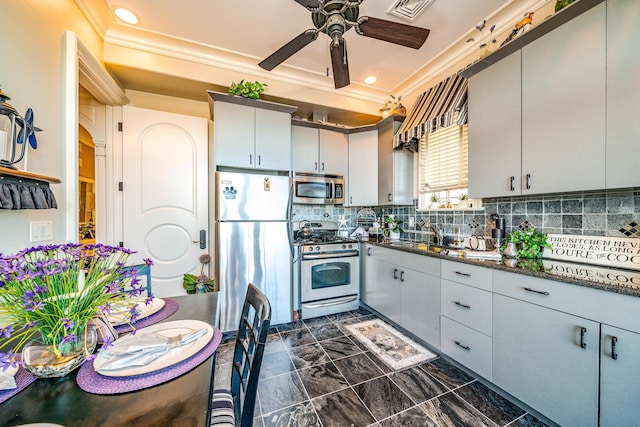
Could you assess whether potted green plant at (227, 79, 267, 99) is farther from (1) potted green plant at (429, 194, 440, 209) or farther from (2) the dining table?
(2) the dining table

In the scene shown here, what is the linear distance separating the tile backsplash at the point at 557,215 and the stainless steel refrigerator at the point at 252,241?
5.72 feet

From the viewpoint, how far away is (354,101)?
135 inches

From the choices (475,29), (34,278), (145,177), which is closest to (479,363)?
(34,278)

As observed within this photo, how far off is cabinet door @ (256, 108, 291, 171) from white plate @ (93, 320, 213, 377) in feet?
6.59

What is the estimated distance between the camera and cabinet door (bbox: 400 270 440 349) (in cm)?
214

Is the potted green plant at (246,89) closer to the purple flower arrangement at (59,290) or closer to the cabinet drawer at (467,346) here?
the purple flower arrangement at (59,290)

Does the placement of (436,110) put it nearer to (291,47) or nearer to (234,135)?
(291,47)

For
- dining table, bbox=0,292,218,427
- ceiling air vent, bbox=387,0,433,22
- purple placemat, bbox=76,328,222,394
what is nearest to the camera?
dining table, bbox=0,292,218,427

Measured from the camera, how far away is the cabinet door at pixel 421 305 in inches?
84.4

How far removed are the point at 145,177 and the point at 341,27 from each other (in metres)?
2.47

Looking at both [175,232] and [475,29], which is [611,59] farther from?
[175,232]

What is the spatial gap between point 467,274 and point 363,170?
1.96m

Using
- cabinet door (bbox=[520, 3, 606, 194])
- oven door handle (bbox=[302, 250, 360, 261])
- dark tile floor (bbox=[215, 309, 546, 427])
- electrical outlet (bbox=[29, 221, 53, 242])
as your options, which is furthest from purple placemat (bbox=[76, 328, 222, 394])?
cabinet door (bbox=[520, 3, 606, 194])

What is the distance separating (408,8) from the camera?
206 centimetres
